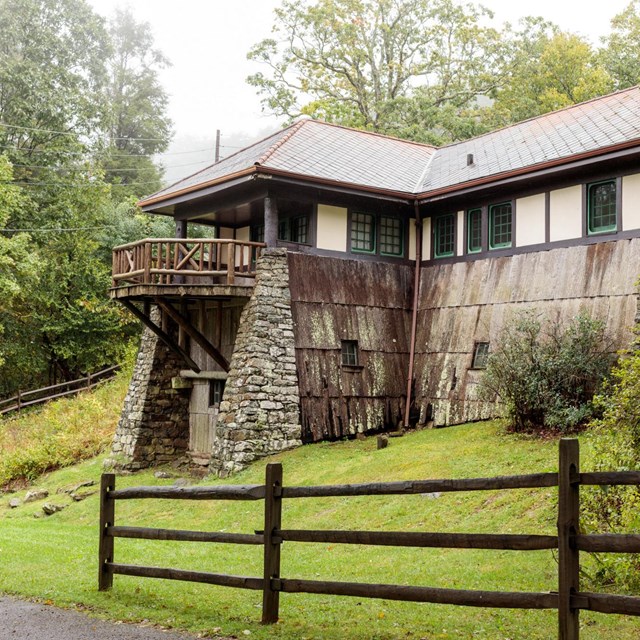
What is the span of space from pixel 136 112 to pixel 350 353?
116 feet

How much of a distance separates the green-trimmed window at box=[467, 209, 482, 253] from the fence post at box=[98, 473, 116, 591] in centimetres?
1325

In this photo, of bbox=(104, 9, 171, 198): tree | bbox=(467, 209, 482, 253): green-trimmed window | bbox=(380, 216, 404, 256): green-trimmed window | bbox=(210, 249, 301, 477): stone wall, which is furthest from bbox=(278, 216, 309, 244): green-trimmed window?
bbox=(104, 9, 171, 198): tree

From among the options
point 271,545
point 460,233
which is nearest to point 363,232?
point 460,233

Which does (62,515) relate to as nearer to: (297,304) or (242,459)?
(242,459)

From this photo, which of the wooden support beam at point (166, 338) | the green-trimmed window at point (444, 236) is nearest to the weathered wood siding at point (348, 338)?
the green-trimmed window at point (444, 236)

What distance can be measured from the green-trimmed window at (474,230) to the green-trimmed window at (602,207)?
3.13 meters

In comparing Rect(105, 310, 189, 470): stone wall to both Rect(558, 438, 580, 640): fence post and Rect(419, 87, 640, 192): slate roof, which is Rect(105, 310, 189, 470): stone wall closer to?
Rect(419, 87, 640, 192): slate roof

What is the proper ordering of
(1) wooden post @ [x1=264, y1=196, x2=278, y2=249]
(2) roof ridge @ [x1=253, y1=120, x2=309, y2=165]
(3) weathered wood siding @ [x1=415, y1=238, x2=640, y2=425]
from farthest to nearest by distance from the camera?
(1) wooden post @ [x1=264, y1=196, x2=278, y2=249] → (2) roof ridge @ [x1=253, y1=120, x2=309, y2=165] → (3) weathered wood siding @ [x1=415, y1=238, x2=640, y2=425]

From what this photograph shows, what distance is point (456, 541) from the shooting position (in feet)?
21.0

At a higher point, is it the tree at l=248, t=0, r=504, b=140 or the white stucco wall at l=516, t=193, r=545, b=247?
the tree at l=248, t=0, r=504, b=140

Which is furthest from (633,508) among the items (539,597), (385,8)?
(385,8)

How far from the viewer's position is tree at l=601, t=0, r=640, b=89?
35.3 meters

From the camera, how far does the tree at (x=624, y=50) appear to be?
35.3 m

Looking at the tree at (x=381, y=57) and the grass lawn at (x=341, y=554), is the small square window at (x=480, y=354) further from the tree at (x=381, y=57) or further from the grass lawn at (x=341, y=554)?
the tree at (x=381, y=57)
